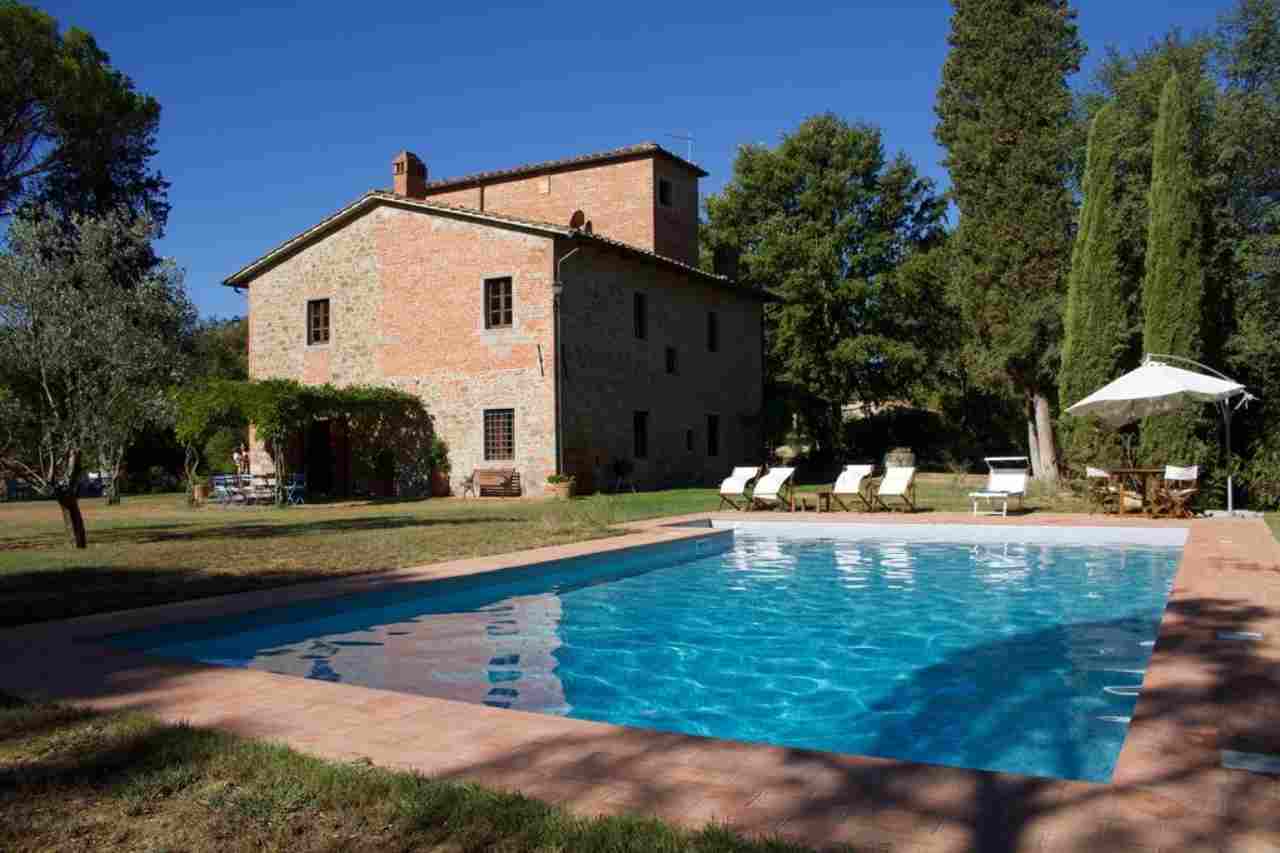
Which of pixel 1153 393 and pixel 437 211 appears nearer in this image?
pixel 1153 393

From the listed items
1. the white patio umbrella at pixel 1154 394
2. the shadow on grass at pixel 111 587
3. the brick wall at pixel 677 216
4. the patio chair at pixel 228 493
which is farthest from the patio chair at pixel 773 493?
the patio chair at pixel 228 493

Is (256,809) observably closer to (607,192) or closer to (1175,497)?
(1175,497)

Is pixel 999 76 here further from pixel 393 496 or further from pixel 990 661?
pixel 990 661

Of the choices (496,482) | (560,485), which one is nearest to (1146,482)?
(560,485)

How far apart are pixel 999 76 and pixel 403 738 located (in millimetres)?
24709

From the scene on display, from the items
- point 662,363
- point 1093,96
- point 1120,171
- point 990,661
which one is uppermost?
point 1093,96

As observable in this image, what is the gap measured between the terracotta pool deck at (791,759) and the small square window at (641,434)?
1752cm

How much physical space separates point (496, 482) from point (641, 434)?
14.4ft

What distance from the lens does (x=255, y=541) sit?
11.5 metres

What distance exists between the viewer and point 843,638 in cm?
682

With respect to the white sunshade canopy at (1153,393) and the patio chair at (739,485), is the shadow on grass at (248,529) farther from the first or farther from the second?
the white sunshade canopy at (1153,393)

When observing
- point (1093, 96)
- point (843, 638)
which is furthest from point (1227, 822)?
point (1093, 96)

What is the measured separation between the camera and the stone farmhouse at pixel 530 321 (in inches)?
798

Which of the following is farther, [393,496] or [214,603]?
[393,496]
